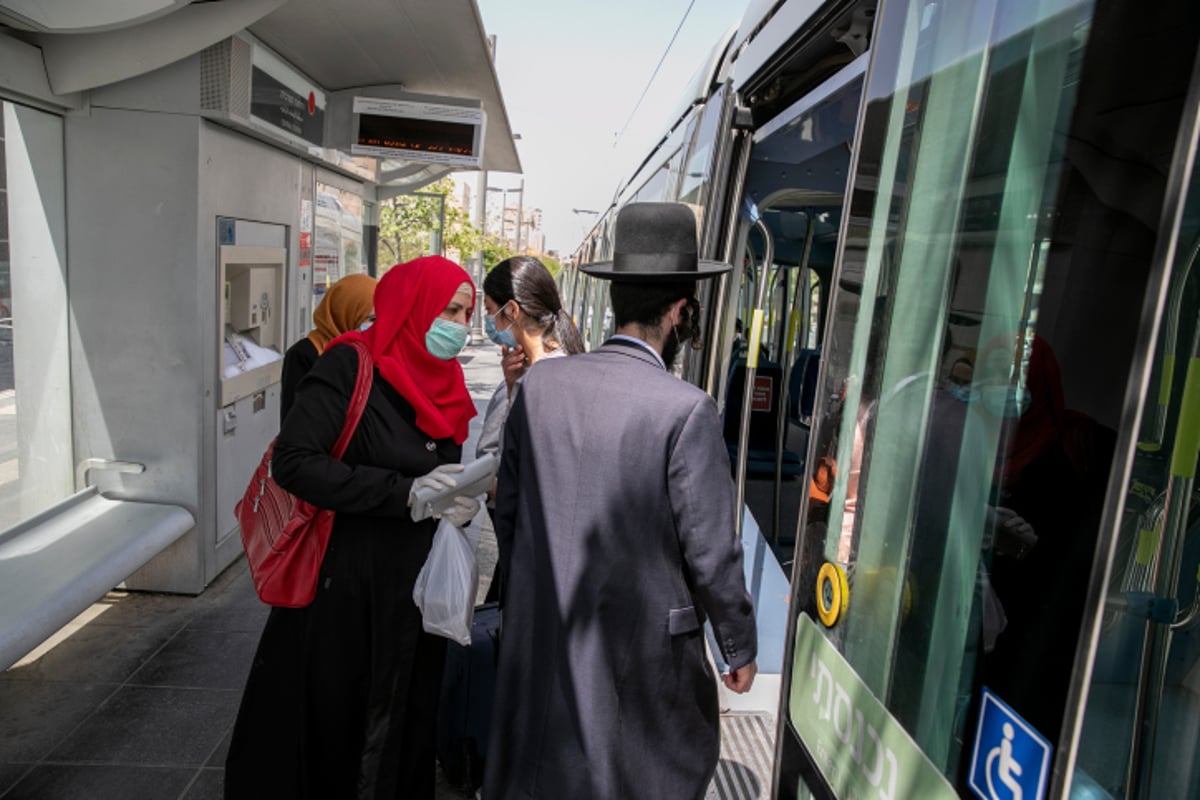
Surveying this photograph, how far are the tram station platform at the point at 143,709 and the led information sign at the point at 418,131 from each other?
11.7 feet

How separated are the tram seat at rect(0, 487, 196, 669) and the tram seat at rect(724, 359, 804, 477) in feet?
13.8

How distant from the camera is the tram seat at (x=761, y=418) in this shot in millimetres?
7754

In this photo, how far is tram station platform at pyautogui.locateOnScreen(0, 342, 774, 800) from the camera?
3297 mm

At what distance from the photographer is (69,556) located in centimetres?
416

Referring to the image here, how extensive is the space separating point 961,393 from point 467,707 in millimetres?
2354

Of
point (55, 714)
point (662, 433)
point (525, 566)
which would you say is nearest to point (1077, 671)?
point (662, 433)

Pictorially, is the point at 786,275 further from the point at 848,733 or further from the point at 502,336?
the point at 848,733

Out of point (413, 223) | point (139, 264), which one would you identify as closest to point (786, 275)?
point (139, 264)

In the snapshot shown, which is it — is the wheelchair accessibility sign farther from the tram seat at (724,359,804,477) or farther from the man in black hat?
the tram seat at (724,359,804,477)

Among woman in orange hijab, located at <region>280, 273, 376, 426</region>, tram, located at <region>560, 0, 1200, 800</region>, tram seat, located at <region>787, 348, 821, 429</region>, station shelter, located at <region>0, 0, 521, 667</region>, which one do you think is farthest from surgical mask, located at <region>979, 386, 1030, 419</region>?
tram seat, located at <region>787, 348, 821, 429</region>

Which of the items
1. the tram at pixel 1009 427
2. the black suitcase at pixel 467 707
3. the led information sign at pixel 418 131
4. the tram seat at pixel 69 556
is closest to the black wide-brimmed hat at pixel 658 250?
the tram at pixel 1009 427

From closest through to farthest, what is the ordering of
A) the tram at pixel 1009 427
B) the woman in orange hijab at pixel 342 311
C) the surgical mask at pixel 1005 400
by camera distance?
the tram at pixel 1009 427, the surgical mask at pixel 1005 400, the woman in orange hijab at pixel 342 311

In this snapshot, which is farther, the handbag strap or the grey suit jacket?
the handbag strap

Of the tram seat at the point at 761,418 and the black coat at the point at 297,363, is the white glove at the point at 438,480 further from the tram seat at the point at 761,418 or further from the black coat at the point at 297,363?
the tram seat at the point at 761,418
